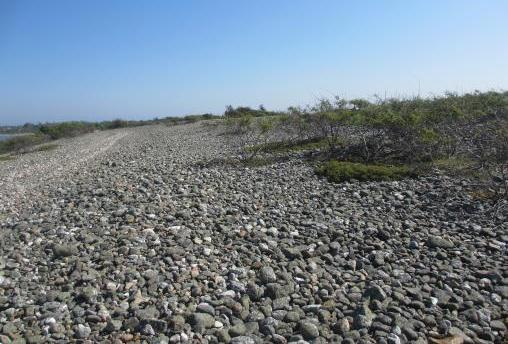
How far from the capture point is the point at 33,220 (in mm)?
9320

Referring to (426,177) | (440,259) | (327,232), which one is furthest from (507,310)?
(426,177)

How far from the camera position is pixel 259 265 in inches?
248

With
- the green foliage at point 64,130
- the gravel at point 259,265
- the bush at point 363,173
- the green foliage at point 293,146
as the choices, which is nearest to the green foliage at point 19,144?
the green foliage at point 64,130

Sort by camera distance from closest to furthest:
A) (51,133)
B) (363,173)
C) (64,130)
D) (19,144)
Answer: (363,173) < (19,144) < (51,133) < (64,130)

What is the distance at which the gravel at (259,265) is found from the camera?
482cm

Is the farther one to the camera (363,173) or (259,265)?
(363,173)

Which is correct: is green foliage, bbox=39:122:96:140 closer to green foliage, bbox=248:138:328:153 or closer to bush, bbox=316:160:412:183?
green foliage, bbox=248:138:328:153

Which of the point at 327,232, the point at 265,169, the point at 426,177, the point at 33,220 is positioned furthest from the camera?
the point at 265,169

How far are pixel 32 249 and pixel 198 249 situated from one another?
2.86 meters

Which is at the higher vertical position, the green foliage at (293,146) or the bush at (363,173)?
the green foliage at (293,146)

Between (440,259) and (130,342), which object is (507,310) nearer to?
(440,259)

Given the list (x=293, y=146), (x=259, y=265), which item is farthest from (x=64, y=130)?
(x=259, y=265)

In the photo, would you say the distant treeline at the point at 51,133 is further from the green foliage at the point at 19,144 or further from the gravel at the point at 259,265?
the gravel at the point at 259,265

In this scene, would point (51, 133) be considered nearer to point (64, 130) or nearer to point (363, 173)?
point (64, 130)
